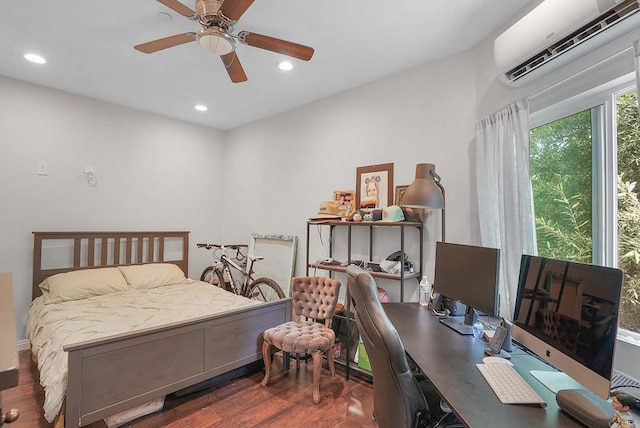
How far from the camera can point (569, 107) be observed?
184 centimetres

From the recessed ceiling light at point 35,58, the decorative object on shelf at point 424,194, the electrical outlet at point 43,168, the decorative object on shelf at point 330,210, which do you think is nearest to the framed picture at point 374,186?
the decorative object on shelf at point 330,210

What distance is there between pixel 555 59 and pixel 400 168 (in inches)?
53.6

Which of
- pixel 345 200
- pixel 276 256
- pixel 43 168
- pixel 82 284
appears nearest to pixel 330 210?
pixel 345 200

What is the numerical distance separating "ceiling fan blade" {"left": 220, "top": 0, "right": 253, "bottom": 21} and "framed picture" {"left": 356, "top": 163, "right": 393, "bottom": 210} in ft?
5.85

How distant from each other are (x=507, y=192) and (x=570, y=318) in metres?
1.10

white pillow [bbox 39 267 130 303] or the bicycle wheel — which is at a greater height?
white pillow [bbox 39 267 130 303]

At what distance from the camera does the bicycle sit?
3938mm

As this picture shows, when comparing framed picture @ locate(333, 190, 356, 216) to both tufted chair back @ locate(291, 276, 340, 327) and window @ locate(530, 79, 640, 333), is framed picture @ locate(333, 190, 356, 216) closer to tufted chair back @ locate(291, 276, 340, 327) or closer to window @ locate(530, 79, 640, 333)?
tufted chair back @ locate(291, 276, 340, 327)

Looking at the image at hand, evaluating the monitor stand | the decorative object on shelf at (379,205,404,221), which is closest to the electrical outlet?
the decorative object on shelf at (379,205,404,221)

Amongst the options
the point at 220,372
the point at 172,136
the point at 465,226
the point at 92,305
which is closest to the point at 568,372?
the point at 465,226

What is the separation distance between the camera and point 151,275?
11.8 feet

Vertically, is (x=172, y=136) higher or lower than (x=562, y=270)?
higher

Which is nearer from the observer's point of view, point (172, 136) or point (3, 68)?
point (3, 68)

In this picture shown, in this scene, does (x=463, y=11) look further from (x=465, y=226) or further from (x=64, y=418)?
(x=64, y=418)
